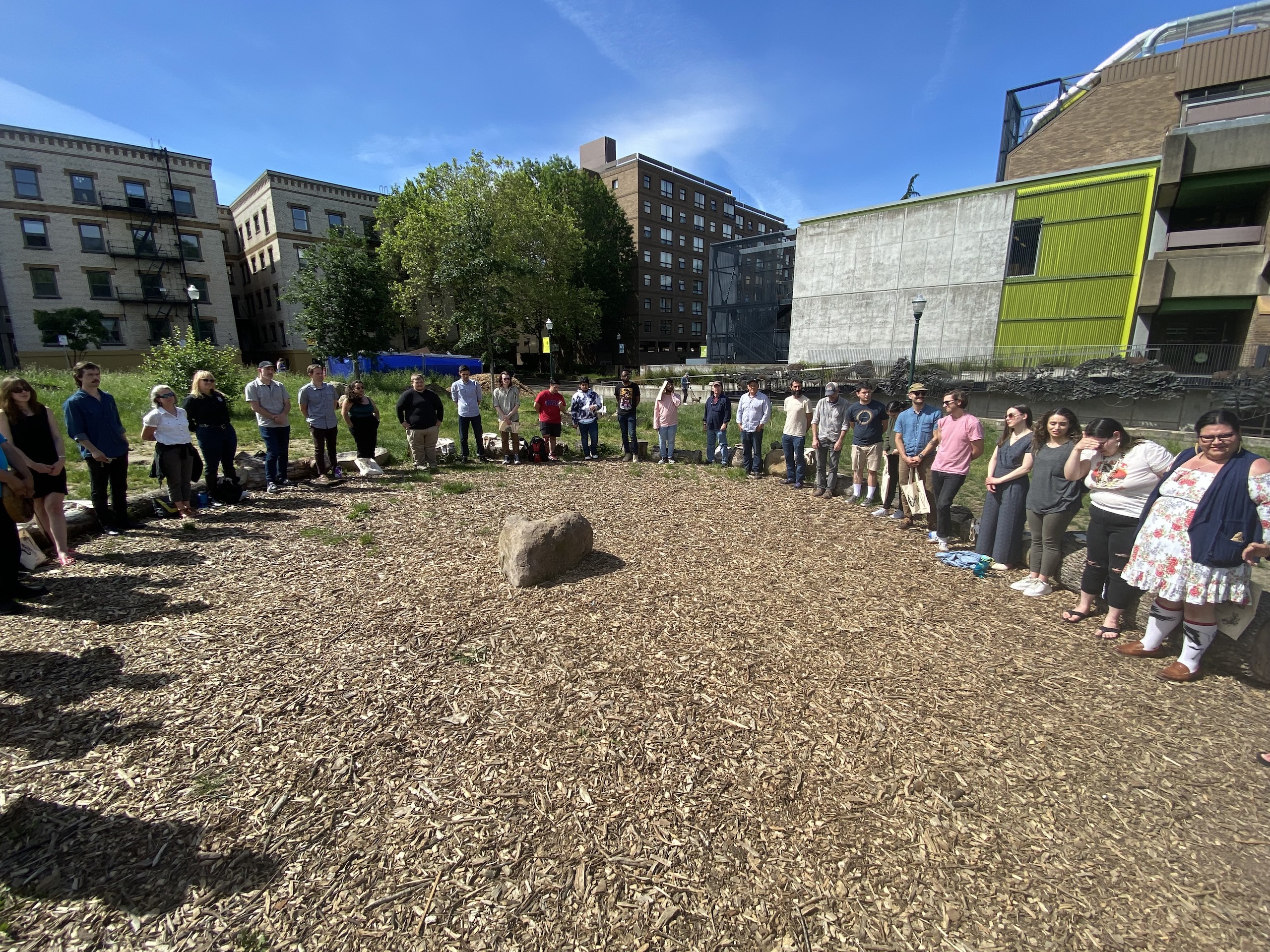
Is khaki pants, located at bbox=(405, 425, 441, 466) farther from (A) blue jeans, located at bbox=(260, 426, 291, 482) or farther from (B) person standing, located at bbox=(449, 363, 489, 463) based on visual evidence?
(A) blue jeans, located at bbox=(260, 426, 291, 482)

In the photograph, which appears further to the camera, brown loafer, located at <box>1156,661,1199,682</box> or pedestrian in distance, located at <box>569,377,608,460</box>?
pedestrian in distance, located at <box>569,377,608,460</box>

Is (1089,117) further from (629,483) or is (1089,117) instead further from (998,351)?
(629,483)

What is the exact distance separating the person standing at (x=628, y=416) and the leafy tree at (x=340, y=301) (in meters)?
20.4

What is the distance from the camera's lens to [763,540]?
664 centimetres

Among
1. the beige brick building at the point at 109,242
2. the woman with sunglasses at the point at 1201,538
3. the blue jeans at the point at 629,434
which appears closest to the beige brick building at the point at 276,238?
the beige brick building at the point at 109,242

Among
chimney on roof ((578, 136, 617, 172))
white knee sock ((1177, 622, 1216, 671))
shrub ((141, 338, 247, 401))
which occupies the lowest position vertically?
white knee sock ((1177, 622, 1216, 671))

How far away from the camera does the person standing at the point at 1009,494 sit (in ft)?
17.9

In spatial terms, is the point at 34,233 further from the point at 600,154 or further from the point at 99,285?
the point at 600,154

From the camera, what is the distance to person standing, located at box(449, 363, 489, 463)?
10.1 meters

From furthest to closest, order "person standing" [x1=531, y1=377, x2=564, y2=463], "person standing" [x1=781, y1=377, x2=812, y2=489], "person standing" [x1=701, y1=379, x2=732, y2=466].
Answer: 1. "person standing" [x1=531, y1=377, x2=564, y2=463]
2. "person standing" [x1=701, y1=379, x2=732, y2=466]
3. "person standing" [x1=781, y1=377, x2=812, y2=489]

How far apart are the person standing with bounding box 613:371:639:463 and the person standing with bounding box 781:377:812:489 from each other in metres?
3.28

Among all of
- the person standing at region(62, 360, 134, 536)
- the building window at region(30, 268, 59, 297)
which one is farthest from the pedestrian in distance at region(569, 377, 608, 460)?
the building window at region(30, 268, 59, 297)

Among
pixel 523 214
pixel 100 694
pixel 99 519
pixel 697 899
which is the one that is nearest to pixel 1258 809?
pixel 697 899

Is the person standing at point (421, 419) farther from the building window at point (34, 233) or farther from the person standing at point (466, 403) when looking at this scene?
the building window at point (34, 233)
